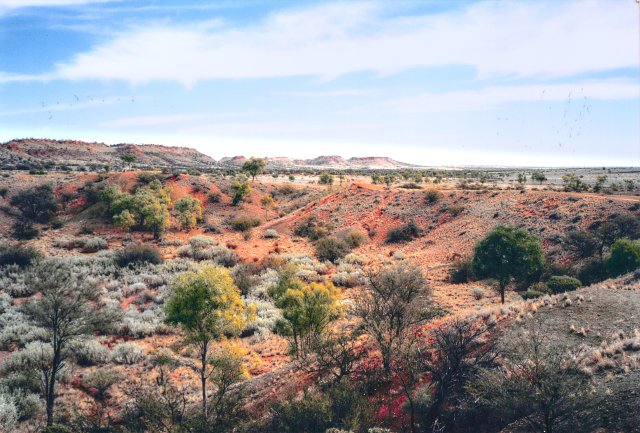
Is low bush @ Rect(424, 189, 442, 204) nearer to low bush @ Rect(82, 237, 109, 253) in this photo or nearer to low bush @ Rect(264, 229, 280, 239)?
low bush @ Rect(264, 229, 280, 239)

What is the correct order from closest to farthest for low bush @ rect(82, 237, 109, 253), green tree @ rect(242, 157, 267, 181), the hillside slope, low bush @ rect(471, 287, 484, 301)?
low bush @ rect(471, 287, 484, 301) → low bush @ rect(82, 237, 109, 253) → green tree @ rect(242, 157, 267, 181) → the hillside slope

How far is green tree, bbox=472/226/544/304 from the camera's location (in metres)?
28.5

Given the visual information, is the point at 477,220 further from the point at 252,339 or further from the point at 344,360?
the point at 344,360

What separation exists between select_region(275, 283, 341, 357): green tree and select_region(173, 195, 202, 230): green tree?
37.8m

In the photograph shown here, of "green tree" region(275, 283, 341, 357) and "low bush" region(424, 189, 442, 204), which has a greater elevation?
"low bush" region(424, 189, 442, 204)

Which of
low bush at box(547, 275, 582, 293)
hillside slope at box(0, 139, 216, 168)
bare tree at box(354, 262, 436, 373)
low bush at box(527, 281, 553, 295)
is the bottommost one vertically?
low bush at box(527, 281, 553, 295)

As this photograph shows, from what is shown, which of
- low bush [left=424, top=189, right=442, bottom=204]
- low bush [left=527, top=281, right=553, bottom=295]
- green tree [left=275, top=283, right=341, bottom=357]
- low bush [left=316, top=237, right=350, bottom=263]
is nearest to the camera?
green tree [left=275, top=283, right=341, bottom=357]

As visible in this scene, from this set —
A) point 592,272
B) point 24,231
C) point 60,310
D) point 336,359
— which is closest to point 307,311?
point 336,359

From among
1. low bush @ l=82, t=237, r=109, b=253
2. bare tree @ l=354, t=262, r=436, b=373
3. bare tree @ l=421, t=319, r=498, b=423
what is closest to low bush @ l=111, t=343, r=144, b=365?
bare tree @ l=354, t=262, r=436, b=373

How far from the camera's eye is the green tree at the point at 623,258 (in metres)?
27.2

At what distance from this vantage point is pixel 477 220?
4956cm

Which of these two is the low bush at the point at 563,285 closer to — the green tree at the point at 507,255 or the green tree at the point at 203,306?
the green tree at the point at 507,255

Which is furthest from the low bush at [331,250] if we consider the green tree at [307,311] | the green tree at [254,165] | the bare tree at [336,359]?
the green tree at [254,165]

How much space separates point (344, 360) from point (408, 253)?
3150 cm
